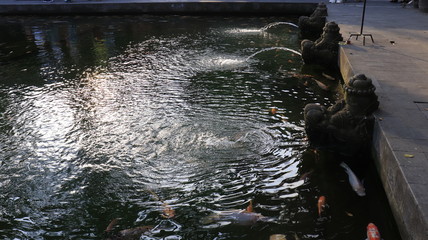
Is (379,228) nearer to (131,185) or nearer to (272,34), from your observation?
(131,185)

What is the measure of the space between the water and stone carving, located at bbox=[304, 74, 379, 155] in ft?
→ 0.86

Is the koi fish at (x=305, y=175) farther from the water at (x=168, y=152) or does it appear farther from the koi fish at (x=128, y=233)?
the koi fish at (x=128, y=233)

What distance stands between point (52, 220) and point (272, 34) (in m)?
9.49

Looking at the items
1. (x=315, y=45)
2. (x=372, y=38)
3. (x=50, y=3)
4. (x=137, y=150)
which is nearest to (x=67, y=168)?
(x=137, y=150)

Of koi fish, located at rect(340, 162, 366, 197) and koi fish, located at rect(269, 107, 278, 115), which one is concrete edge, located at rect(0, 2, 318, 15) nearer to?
koi fish, located at rect(269, 107, 278, 115)

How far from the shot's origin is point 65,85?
7.88 m

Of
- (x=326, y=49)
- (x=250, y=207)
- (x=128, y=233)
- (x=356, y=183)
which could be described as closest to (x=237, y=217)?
(x=250, y=207)

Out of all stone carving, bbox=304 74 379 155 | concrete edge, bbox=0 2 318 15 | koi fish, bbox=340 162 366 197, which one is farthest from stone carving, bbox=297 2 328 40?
koi fish, bbox=340 162 366 197

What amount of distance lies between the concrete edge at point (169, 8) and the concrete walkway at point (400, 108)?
5126 mm

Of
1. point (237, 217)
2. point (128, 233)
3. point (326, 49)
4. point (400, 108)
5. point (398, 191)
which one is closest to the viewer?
point (398, 191)

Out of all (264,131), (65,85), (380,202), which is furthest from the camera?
(65,85)

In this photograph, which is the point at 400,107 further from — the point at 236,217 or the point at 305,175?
the point at 236,217

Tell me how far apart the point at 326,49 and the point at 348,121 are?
3.92 m

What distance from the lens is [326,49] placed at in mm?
8172
